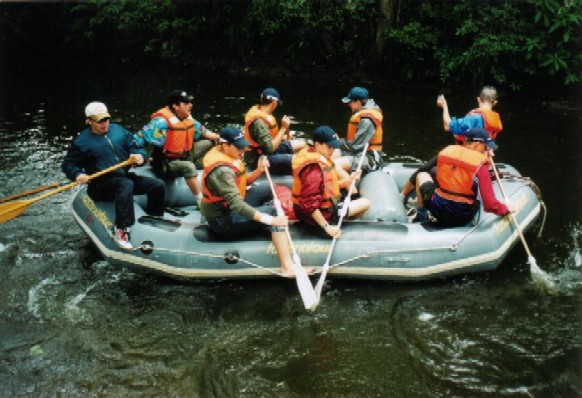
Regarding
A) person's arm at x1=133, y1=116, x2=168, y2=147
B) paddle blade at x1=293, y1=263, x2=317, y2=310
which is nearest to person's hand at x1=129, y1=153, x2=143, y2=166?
person's arm at x1=133, y1=116, x2=168, y2=147

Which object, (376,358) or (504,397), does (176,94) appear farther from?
(504,397)

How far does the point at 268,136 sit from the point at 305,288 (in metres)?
2.06

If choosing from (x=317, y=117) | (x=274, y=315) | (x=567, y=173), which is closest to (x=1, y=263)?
(x=274, y=315)

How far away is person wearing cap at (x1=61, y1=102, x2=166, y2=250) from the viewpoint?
521 cm

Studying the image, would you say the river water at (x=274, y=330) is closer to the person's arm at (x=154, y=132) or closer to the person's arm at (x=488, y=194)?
the person's arm at (x=488, y=194)

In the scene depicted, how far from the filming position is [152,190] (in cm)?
568

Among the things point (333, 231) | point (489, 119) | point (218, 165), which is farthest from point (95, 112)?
point (489, 119)

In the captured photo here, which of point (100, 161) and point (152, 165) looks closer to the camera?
point (100, 161)

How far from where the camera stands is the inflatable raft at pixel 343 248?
514 centimetres

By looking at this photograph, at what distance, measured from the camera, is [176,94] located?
5.81m

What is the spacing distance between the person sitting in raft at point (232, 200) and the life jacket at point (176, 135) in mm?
1100

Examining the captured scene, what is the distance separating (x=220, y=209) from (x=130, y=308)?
124cm

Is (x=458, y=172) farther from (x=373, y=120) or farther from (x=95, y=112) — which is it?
(x=95, y=112)

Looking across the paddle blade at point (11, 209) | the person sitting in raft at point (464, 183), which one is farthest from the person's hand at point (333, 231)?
the paddle blade at point (11, 209)
